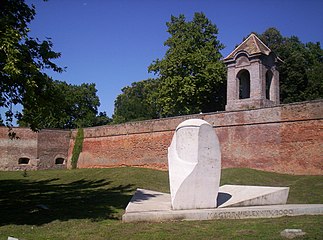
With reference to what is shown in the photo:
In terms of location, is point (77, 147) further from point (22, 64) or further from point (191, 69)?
point (22, 64)

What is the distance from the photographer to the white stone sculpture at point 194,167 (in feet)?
27.5

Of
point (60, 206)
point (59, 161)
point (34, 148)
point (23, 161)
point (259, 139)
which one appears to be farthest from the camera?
point (59, 161)

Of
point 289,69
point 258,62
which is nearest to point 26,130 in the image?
point 258,62

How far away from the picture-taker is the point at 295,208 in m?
7.50

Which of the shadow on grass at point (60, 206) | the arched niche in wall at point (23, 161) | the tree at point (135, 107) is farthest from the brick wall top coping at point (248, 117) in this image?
the tree at point (135, 107)

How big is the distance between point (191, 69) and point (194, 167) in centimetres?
2129

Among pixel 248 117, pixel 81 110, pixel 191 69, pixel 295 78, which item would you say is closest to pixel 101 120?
pixel 81 110

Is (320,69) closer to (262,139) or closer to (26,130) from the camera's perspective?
(262,139)

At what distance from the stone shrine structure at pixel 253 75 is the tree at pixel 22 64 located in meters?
14.5

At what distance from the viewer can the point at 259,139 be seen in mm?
17609

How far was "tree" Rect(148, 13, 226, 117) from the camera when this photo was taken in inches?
1119

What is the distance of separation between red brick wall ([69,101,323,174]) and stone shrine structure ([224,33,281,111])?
11.6 feet

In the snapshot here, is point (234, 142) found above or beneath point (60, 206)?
above

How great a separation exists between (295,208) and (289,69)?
22465mm
